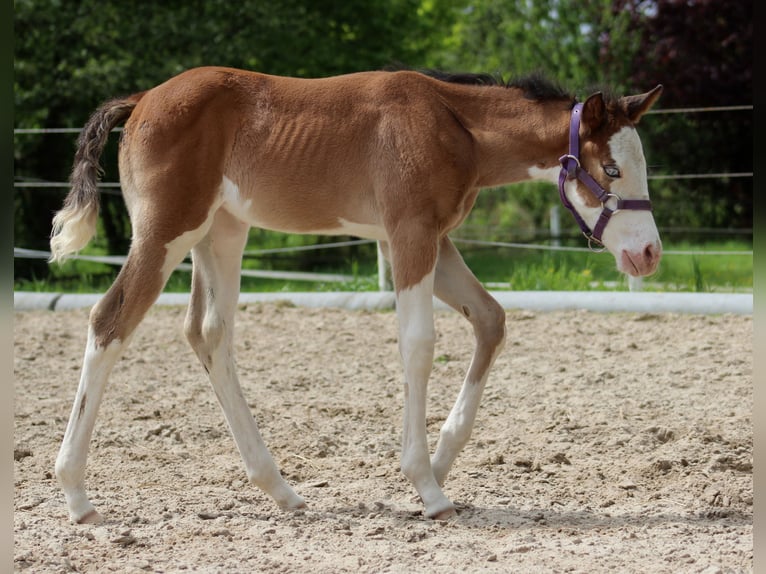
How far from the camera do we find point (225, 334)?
4.21 m

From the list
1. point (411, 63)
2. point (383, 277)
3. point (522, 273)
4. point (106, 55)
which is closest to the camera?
point (383, 277)

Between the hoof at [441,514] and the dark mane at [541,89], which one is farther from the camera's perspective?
the dark mane at [541,89]

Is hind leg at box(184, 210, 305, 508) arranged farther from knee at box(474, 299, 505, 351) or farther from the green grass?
the green grass

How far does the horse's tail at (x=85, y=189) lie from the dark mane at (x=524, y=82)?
1.40m

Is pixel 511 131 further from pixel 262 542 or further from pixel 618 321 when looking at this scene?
pixel 618 321

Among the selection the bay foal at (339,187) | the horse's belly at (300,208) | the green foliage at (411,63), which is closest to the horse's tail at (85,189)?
the bay foal at (339,187)

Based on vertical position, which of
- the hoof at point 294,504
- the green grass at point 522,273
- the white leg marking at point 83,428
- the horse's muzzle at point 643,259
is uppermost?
the horse's muzzle at point 643,259

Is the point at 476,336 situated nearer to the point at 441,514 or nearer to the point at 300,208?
the point at 441,514

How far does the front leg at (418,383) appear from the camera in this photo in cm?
388

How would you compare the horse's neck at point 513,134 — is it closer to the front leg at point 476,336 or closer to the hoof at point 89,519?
the front leg at point 476,336

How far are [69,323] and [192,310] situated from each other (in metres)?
4.80

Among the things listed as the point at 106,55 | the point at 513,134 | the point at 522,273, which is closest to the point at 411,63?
the point at 106,55

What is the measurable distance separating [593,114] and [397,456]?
196 cm

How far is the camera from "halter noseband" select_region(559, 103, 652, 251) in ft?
12.7
